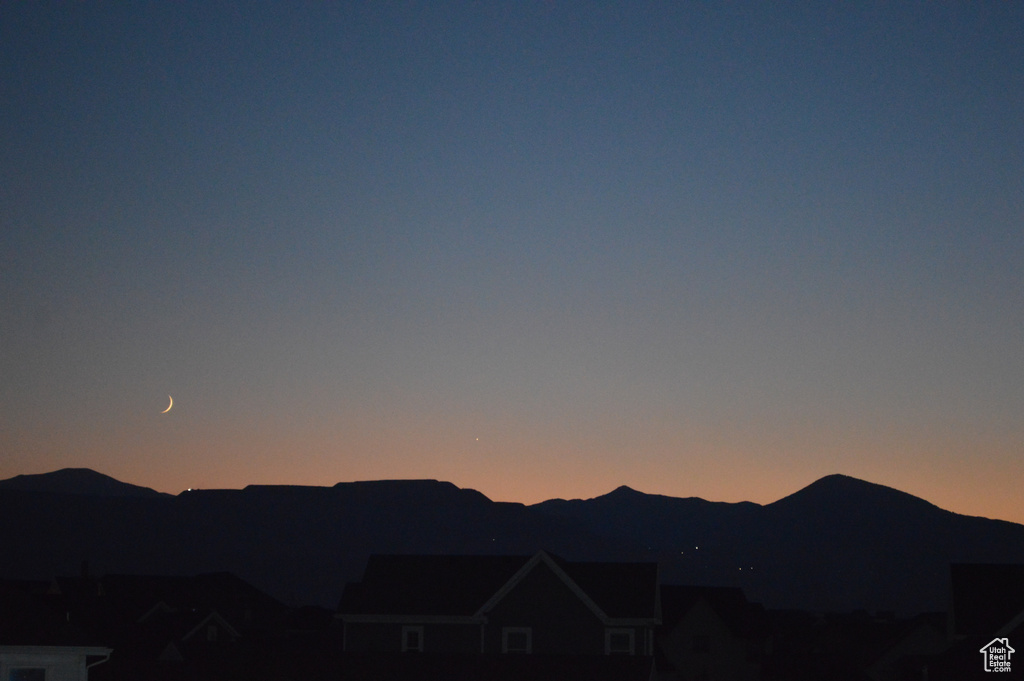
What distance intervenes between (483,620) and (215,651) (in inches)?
443

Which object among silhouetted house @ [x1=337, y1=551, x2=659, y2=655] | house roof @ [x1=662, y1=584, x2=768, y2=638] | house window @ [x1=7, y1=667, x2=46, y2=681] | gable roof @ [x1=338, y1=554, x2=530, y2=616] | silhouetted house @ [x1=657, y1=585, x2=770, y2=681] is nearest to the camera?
house window @ [x1=7, y1=667, x2=46, y2=681]

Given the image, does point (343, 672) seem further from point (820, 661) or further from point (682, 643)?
point (820, 661)

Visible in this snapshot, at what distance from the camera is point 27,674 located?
31172mm

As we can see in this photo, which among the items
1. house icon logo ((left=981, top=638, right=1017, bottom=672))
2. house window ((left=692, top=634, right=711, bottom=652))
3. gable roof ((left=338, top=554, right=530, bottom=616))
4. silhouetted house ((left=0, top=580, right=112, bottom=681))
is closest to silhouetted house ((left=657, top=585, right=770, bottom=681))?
house window ((left=692, top=634, right=711, bottom=652))

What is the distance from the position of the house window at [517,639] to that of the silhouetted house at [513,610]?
4 centimetres

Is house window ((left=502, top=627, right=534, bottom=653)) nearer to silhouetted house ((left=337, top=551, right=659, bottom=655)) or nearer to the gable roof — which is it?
silhouetted house ((left=337, top=551, right=659, bottom=655))

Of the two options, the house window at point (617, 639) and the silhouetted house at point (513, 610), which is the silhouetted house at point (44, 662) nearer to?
the silhouetted house at point (513, 610)

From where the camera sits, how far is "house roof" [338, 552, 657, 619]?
171 ft

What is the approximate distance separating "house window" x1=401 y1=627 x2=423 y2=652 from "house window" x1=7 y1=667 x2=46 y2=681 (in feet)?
76.7

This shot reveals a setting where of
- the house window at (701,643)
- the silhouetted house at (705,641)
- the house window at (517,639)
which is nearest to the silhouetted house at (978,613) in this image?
the house window at (517,639)

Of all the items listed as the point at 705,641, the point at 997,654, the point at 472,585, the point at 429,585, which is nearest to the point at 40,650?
the point at 429,585

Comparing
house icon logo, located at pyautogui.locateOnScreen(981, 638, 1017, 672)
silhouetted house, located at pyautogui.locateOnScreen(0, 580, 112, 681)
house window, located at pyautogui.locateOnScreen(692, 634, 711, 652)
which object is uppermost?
silhouetted house, located at pyautogui.locateOnScreen(0, 580, 112, 681)

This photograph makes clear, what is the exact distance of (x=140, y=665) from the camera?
4016 centimetres

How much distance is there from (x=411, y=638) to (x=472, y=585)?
11.6 ft
